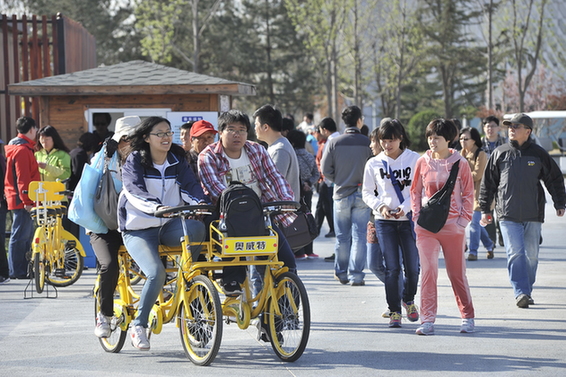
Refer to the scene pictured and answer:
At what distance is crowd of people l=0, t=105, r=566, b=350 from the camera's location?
616 cm

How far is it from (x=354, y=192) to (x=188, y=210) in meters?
4.49

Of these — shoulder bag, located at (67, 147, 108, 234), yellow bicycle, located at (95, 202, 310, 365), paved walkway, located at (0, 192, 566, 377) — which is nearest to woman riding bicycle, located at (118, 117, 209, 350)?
yellow bicycle, located at (95, 202, 310, 365)

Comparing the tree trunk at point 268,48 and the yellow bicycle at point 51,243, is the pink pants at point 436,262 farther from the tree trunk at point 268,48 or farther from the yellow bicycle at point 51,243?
the tree trunk at point 268,48

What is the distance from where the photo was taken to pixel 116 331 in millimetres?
6652

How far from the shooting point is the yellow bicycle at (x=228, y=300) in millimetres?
5824

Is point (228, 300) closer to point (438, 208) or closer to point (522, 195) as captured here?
point (438, 208)

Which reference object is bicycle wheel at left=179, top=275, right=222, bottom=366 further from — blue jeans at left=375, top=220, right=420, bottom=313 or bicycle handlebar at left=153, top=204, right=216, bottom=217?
blue jeans at left=375, top=220, right=420, bottom=313

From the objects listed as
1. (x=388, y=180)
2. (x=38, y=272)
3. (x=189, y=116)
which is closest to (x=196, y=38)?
(x=189, y=116)

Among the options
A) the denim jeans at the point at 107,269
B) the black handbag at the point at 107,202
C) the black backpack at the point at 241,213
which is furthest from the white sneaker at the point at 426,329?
the black handbag at the point at 107,202

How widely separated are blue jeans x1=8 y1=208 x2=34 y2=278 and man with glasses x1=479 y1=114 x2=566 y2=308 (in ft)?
18.6

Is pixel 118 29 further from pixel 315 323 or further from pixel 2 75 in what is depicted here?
pixel 315 323

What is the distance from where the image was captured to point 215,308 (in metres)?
5.74

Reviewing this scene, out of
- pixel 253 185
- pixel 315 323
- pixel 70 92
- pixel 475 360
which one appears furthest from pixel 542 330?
pixel 70 92

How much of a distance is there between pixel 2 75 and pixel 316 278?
35.9 feet
